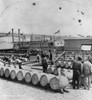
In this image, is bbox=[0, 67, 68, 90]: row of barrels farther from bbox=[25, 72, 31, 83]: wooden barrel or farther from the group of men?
the group of men

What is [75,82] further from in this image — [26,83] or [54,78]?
[26,83]

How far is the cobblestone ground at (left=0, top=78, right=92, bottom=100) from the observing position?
9.77 m

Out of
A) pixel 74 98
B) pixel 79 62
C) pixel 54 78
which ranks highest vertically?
pixel 79 62

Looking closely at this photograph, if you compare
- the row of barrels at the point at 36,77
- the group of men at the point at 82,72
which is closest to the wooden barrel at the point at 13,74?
the row of barrels at the point at 36,77

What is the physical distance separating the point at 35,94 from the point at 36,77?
1772 millimetres

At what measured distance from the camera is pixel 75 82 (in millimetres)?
11867

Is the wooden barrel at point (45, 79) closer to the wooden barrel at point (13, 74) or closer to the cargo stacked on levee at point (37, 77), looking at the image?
the cargo stacked on levee at point (37, 77)

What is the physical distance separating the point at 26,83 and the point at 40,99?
3855 millimetres

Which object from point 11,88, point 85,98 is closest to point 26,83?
point 11,88

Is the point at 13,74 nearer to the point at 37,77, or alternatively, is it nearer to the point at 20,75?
the point at 20,75

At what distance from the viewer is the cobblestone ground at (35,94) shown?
9773 millimetres

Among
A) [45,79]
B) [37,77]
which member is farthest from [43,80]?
[37,77]

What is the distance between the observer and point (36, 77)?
12125mm

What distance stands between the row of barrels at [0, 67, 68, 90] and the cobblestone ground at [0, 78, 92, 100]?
0.41 m
